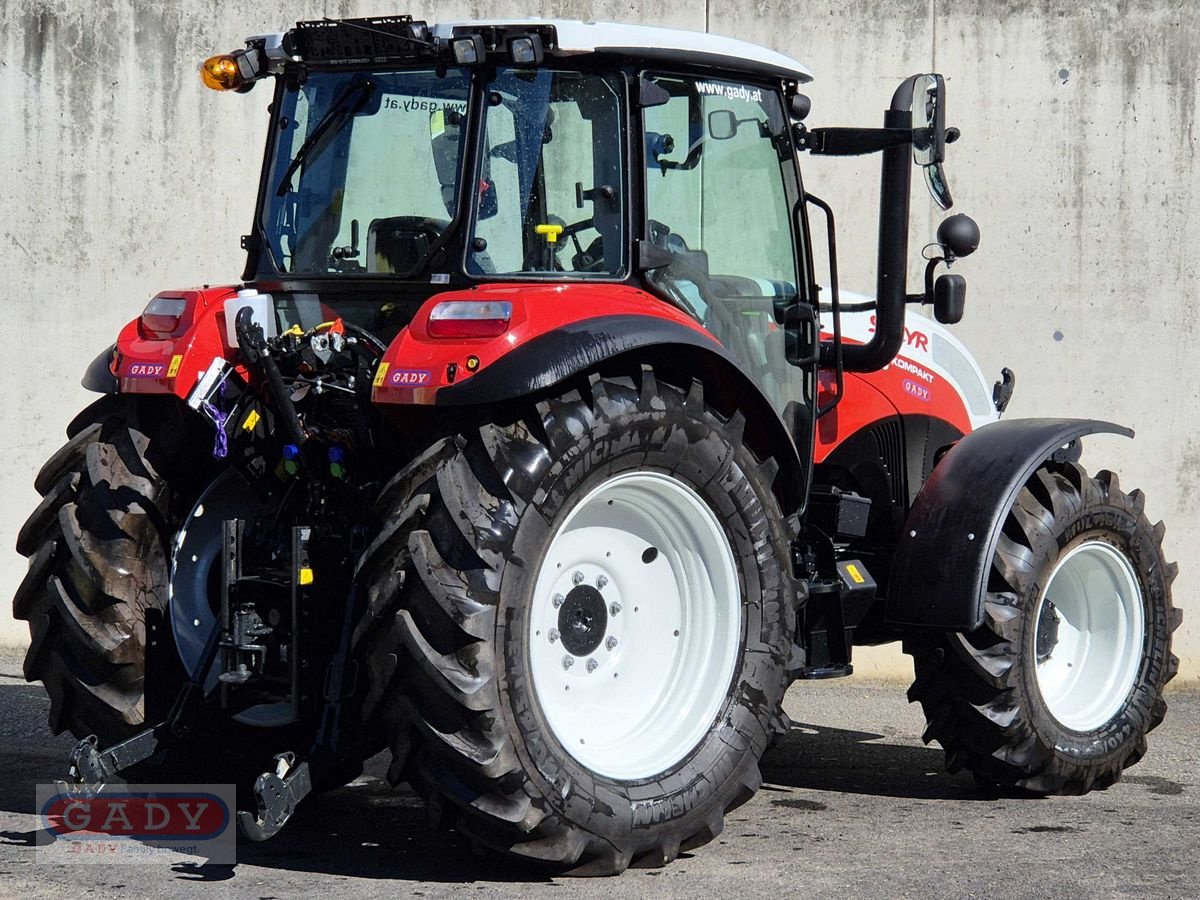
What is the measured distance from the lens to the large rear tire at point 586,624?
407cm

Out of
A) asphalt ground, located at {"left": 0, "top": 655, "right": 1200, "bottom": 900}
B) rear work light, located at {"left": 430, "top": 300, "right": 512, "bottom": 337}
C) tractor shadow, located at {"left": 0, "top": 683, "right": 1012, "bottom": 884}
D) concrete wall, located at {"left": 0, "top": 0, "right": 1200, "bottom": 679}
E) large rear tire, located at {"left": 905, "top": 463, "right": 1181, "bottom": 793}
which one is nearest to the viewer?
rear work light, located at {"left": 430, "top": 300, "right": 512, "bottom": 337}

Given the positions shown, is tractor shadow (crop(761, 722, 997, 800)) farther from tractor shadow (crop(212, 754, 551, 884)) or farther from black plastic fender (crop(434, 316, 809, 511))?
tractor shadow (crop(212, 754, 551, 884))

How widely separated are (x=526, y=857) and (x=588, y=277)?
1611 mm

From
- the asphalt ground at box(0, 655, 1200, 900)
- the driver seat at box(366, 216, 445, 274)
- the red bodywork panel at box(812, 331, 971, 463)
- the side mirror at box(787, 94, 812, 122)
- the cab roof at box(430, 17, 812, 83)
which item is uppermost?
the cab roof at box(430, 17, 812, 83)

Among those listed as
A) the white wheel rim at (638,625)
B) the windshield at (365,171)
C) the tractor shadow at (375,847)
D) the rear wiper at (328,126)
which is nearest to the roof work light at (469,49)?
the windshield at (365,171)

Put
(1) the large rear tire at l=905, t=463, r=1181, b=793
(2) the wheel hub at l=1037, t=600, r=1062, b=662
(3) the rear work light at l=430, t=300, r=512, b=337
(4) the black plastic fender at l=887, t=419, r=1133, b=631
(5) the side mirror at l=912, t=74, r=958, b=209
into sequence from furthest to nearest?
(2) the wheel hub at l=1037, t=600, r=1062, b=662, (1) the large rear tire at l=905, t=463, r=1181, b=793, (4) the black plastic fender at l=887, t=419, r=1133, b=631, (5) the side mirror at l=912, t=74, r=958, b=209, (3) the rear work light at l=430, t=300, r=512, b=337

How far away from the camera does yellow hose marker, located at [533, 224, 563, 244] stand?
464cm

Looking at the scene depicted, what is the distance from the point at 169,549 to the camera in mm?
4840

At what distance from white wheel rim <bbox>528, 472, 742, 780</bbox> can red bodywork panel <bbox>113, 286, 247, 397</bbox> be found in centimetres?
111

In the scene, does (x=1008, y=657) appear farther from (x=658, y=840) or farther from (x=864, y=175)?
(x=864, y=175)

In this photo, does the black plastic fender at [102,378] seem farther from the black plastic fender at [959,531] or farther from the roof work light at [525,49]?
the black plastic fender at [959,531]

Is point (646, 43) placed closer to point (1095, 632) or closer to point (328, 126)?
point (328, 126)

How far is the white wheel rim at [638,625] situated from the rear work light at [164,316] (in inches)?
51.6

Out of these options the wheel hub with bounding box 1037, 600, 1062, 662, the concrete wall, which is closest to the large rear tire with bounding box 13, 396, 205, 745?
the wheel hub with bounding box 1037, 600, 1062, 662
